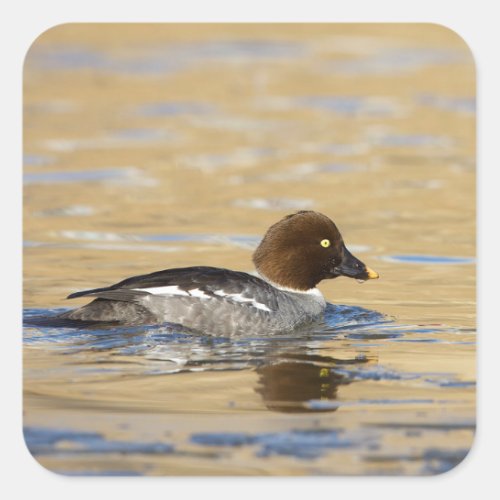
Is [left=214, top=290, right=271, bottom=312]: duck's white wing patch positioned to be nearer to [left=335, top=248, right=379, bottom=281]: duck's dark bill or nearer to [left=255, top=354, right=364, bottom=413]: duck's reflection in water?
[left=255, top=354, right=364, bottom=413]: duck's reflection in water

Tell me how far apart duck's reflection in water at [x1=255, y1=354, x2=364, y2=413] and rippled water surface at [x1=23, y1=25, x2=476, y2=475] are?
0.02 meters

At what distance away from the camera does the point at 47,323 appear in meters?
9.84

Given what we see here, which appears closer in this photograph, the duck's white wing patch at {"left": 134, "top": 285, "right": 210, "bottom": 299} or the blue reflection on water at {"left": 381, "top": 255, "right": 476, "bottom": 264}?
the duck's white wing patch at {"left": 134, "top": 285, "right": 210, "bottom": 299}

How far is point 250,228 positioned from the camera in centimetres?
1368

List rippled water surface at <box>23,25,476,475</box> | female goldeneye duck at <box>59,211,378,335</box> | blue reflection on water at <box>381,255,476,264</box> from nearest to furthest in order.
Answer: rippled water surface at <box>23,25,476,475</box> → female goldeneye duck at <box>59,211,378,335</box> → blue reflection on water at <box>381,255,476,264</box>

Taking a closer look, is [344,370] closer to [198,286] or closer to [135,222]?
[198,286]

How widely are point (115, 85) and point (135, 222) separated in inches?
298

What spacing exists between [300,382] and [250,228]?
17.2ft

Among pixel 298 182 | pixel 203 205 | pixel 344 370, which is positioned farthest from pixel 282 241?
pixel 298 182

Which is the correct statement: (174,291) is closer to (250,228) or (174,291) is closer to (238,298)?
(238,298)

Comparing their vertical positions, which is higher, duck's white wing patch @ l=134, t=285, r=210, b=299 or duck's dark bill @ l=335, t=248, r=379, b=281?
duck's dark bill @ l=335, t=248, r=379, b=281

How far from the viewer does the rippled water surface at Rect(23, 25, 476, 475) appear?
7.48 m

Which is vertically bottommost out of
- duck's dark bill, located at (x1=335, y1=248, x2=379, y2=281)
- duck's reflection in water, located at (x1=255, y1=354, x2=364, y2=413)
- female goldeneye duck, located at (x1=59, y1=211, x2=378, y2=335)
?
duck's reflection in water, located at (x1=255, y1=354, x2=364, y2=413)

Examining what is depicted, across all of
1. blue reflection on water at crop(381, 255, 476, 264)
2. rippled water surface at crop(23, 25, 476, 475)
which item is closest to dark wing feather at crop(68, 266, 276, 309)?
rippled water surface at crop(23, 25, 476, 475)
